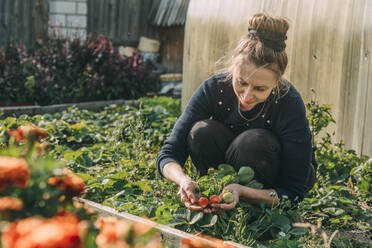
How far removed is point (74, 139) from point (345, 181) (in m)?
2.29

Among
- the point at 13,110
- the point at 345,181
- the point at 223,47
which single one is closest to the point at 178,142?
the point at 345,181

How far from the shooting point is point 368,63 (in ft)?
10.5

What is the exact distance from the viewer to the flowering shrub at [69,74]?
19.4 ft

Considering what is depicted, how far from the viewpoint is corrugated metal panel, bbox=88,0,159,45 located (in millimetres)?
9539

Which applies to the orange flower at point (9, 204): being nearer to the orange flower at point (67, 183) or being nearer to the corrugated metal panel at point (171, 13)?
the orange flower at point (67, 183)

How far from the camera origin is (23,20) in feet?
28.0

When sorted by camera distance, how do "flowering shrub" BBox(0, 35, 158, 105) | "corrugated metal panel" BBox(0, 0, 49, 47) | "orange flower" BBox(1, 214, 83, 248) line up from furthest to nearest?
"corrugated metal panel" BBox(0, 0, 49, 47)
"flowering shrub" BBox(0, 35, 158, 105)
"orange flower" BBox(1, 214, 83, 248)

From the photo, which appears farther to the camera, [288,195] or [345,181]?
[345,181]

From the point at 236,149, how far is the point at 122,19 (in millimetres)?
8158

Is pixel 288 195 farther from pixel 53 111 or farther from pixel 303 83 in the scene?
pixel 53 111

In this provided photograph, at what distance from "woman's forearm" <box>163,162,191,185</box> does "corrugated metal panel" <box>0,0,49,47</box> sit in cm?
679

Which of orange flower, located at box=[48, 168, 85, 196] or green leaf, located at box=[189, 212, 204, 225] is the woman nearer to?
green leaf, located at box=[189, 212, 204, 225]

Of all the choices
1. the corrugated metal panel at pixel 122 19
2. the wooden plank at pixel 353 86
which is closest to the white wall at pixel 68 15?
the corrugated metal panel at pixel 122 19

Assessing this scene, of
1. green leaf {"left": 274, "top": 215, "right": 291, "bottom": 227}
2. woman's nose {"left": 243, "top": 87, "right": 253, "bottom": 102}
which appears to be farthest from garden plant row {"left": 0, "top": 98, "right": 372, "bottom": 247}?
woman's nose {"left": 243, "top": 87, "right": 253, "bottom": 102}
